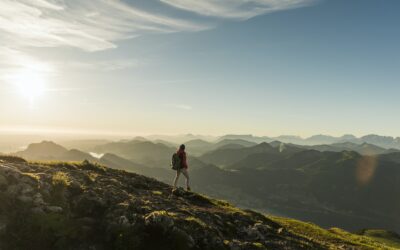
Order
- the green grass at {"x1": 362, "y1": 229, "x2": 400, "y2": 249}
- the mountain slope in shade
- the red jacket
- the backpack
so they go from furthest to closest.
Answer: the green grass at {"x1": 362, "y1": 229, "x2": 400, "y2": 249} < the red jacket < the backpack < the mountain slope in shade

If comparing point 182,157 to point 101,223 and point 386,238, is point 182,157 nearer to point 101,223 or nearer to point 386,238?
point 101,223

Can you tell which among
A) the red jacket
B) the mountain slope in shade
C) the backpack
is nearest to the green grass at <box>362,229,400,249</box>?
the red jacket

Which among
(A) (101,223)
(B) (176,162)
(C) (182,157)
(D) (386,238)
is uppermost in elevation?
(C) (182,157)

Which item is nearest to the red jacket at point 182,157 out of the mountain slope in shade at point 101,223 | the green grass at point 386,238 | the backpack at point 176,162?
the backpack at point 176,162

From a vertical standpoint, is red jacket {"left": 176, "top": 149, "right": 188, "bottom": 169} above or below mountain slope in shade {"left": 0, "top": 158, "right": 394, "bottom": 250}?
above

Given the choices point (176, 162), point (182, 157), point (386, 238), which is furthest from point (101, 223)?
point (386, 238)

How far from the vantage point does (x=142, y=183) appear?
3038 centimetres

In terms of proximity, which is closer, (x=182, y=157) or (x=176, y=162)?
(x=176, y=162)

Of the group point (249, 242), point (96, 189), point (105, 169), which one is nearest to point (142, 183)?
point (105, 169)

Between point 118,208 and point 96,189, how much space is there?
132 inches

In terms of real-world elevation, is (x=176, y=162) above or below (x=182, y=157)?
below

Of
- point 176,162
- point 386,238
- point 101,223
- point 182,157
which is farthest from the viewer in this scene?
point 386,238

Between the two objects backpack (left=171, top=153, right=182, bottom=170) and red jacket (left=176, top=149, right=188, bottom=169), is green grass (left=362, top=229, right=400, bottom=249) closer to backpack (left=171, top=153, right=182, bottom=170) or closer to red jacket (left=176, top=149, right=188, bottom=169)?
red jacket (left=176, top=149, right=188, bottom=169)

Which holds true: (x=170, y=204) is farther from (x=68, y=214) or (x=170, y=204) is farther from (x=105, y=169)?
(x=105, y=169)
